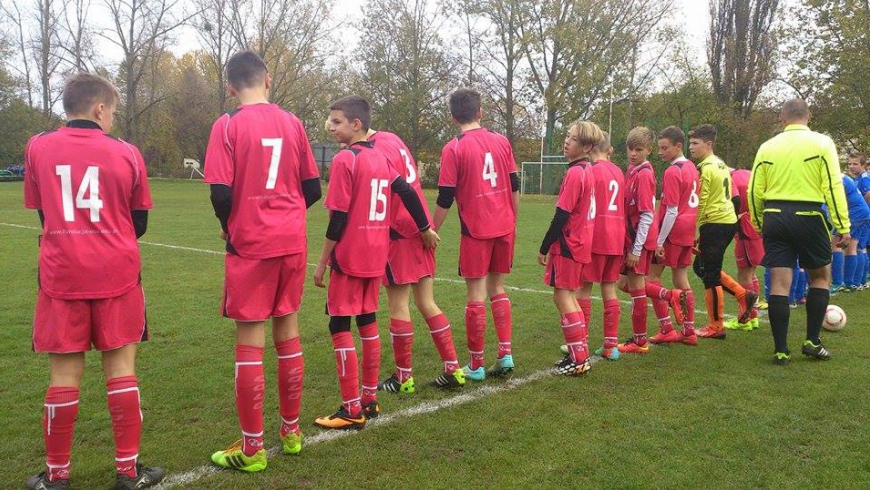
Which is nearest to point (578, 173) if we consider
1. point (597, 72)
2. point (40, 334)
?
point (40, 334)

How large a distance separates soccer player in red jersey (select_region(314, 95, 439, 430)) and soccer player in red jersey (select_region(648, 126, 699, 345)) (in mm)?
2844

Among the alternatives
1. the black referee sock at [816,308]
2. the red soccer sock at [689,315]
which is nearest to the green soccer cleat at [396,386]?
the red soccer sock at [689,315]

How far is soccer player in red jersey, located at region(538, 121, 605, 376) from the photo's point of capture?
5.02m

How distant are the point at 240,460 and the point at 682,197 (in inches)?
181

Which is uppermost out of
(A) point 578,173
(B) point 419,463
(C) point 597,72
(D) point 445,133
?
(C) point 597,72

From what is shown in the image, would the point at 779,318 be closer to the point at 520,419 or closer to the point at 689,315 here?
the point at 689,315

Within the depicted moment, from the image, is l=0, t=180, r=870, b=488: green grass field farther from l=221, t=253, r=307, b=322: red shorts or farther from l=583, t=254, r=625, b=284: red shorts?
l=221, t=253, r=307, b=322: red shorts

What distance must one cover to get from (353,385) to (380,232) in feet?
3.14

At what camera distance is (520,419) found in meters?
4.13

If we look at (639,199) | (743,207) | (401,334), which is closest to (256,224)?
(401,334)

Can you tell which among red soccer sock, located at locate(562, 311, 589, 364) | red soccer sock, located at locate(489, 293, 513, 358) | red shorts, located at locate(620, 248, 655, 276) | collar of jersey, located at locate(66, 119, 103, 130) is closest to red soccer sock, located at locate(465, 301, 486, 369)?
red soccer sock, located at locate(489, 293, 513, 358)

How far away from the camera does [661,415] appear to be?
4.22 metres

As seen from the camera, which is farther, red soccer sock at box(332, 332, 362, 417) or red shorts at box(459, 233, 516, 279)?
red shorts at box(459, 233, 516, 279)

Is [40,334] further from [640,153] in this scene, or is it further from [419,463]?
[640,153]
